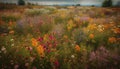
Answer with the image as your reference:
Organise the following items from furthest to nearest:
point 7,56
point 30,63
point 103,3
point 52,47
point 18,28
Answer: point 103,3, point 18,28, point 52,47, point 7,56, point 30,63

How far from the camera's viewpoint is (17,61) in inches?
129

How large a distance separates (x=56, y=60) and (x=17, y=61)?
0.74m

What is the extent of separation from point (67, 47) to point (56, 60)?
72cm

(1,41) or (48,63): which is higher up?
(1,41)

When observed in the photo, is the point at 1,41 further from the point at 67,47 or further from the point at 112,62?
the point at 112,62

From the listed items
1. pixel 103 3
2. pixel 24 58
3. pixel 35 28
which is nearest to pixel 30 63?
pixel 24 58

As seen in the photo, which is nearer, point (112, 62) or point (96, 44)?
point (112, 62)

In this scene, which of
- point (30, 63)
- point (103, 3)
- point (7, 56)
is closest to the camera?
point (30, 63)

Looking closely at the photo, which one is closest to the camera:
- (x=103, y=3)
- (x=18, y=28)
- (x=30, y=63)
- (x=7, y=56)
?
(x=30, y=63)

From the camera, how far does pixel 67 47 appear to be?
3.98m

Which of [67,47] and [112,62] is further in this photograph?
[67,47]

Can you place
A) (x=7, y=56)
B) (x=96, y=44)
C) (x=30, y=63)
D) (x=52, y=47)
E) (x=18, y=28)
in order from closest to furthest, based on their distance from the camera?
(x=30, y=63) → (x=7, y=56) → (x=52, y=47) → (x=96, y=44) → (x=18, y=28)

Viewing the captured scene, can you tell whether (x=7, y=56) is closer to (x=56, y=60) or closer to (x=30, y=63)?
(x=30, y=63)

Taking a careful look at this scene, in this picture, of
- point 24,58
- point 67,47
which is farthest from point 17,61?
point 67,47
